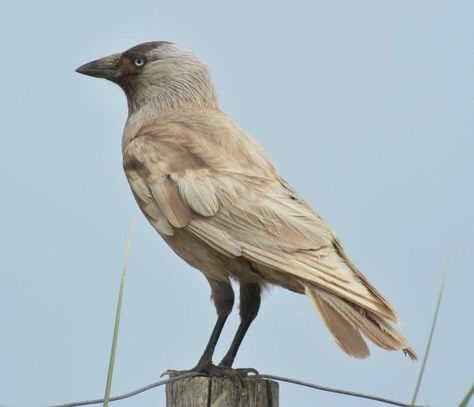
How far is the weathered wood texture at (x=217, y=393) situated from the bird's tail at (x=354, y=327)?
0.43m

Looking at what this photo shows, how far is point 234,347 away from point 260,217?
0.85 metres

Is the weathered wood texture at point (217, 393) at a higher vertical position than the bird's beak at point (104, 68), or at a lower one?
lower

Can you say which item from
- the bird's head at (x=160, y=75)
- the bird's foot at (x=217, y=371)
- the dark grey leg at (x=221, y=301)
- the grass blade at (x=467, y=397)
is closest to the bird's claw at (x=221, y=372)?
the bird's foot at (x=217, y=371)

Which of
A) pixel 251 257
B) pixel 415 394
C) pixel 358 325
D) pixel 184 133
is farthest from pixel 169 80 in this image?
pixel 415 394

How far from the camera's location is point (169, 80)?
264 inches

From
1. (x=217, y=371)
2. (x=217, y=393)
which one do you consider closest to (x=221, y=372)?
(x=217, y=371)

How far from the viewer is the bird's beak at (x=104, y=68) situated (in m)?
6.92

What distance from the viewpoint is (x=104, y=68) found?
22.8ft

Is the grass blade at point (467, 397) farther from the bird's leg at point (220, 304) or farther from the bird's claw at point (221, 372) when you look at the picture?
the bird's leg at point (220, 304)

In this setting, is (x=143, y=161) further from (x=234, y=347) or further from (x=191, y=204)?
(x=234, y=347)

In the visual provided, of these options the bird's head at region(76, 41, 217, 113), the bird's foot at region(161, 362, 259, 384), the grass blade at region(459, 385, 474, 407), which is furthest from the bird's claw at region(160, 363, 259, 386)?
the bird's head at region(76, 41, 217, 113)

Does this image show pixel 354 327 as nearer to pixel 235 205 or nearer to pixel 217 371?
pixel 217 371

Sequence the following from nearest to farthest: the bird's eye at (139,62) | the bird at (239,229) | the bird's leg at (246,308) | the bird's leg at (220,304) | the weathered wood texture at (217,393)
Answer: the weathered wood texture at (217,393) → the bird at (239,229) → the bird's leg at (220,304) → the bird's leg at (246,308) → the bird's eye at (139,62)

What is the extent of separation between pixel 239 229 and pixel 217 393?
3.78 feet
